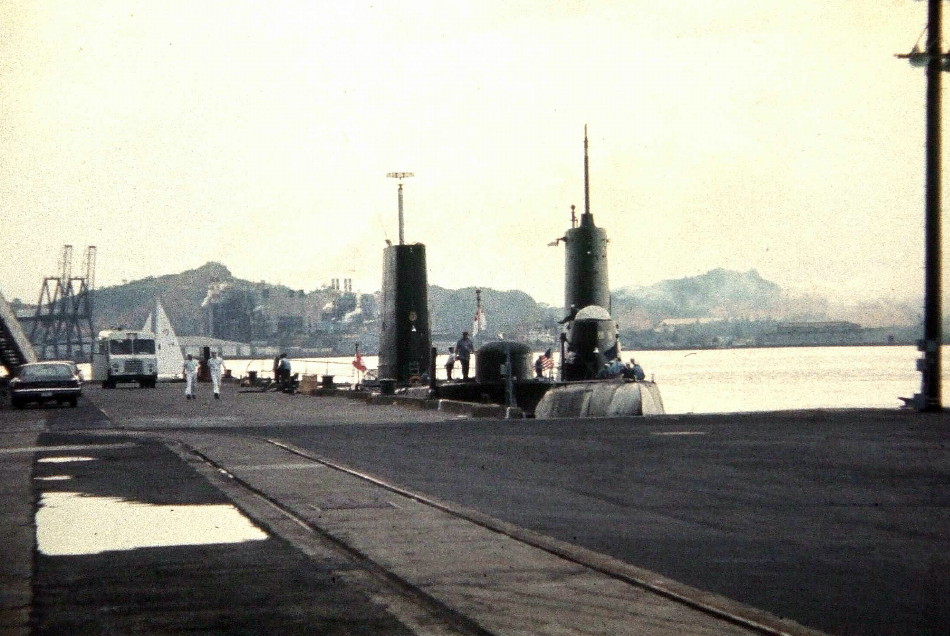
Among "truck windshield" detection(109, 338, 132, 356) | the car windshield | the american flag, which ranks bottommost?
the car windshield

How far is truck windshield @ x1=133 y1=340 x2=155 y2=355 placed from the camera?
73.0m

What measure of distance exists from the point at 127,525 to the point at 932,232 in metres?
20.3

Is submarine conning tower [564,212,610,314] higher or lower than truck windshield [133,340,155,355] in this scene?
higher

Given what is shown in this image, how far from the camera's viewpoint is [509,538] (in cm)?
1035

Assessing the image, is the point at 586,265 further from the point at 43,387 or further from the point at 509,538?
the point at 509,538

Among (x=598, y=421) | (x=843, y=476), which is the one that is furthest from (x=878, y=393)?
(x=843, y=476)

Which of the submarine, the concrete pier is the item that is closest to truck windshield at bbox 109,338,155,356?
the submarine

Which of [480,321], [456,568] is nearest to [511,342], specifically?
[480,321]

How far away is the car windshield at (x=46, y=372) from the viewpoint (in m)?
44.8

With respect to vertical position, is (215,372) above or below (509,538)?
above

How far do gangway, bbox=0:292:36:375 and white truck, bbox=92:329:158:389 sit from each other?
10046 mm

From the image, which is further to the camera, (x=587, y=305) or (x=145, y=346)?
(x=145, y=346)

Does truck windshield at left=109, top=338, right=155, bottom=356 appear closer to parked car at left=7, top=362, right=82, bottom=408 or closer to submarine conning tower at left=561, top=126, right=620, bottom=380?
parked car at left=7, top=362, right=82, bottom=408

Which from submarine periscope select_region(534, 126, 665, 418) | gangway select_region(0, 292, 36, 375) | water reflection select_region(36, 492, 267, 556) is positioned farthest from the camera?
gangway select_region(0, 292, 36, 375)
